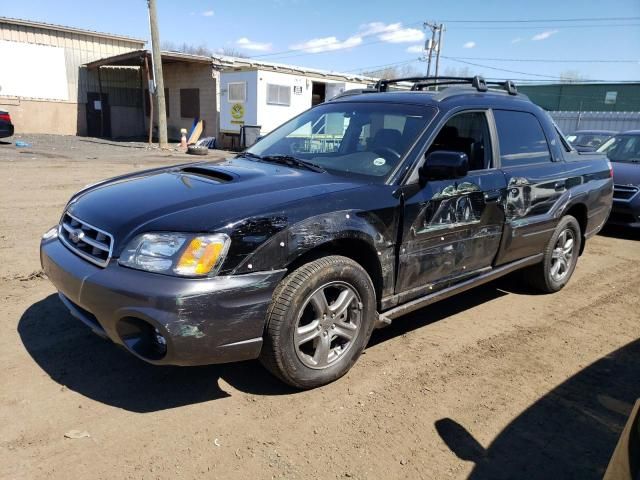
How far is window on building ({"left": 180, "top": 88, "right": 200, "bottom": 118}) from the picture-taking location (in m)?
24.1

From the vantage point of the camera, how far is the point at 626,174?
308 inches

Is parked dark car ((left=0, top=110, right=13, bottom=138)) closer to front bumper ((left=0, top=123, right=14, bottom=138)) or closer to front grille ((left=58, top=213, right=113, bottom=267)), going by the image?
front bumper ((left=0, top=123, right=14, bottom=138))

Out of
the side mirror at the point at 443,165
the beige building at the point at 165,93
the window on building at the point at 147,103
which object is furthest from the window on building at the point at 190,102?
the side mirror at the point at 443,165

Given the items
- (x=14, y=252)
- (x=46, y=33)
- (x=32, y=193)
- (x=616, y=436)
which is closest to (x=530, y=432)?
(x=616, y=436)

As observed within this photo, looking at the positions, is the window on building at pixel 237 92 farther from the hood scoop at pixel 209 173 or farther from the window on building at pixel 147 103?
the hood scoop at pixel 209 173

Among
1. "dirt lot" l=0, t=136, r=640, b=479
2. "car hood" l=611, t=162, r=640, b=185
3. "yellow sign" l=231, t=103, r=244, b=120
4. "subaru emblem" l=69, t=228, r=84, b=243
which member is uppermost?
"yellow sign" l=231, t=103, r=244, b=120

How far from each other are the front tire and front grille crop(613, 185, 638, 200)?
20.9ft

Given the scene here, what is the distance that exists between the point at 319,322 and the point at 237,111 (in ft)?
64.1

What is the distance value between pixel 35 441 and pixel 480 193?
3285 millimetres

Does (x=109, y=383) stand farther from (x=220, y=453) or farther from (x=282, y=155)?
(x=282, y=155)

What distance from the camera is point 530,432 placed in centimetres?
276

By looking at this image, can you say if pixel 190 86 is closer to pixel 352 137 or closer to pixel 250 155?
pixel 250 155

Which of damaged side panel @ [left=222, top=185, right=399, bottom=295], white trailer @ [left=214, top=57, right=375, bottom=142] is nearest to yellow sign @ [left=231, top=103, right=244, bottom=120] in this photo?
white trailer @ [left=214, top=57, right=375, bottom=142]

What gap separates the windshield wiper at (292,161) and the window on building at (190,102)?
2179 cm
